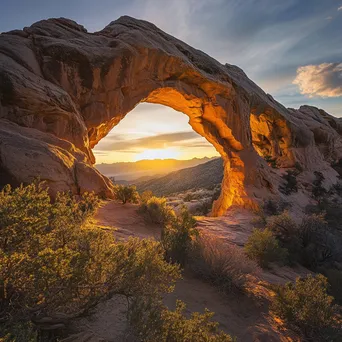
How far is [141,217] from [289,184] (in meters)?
12.2

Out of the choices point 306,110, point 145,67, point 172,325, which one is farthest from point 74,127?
point 306,110

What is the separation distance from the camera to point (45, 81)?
798 cm

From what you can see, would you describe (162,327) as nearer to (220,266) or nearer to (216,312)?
(216,312)

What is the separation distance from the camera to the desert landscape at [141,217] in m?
1.98

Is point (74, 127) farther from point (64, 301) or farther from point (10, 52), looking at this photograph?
point (64, 301)

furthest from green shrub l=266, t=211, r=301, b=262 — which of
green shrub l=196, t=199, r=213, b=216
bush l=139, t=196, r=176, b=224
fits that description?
green shrub l=196, t=199, r=213, b=216

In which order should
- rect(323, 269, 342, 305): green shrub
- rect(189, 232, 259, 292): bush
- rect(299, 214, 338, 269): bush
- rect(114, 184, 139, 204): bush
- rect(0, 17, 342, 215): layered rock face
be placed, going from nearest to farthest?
rect(189, 232, 259, 292): bush, rect(323, 269, 342, 305): green shrub, rect(0, 17, 342, 215): layered rock face, rect(299, 214, 338, 269): bush, rect(114, 184, 139, 204): bush

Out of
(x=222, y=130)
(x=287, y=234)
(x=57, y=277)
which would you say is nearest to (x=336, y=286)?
(x=287, y=234)

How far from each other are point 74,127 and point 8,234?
6.98 m

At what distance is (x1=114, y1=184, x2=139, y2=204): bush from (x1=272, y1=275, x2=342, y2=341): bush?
5.98 metres

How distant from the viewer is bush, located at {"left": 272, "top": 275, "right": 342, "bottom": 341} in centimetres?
320

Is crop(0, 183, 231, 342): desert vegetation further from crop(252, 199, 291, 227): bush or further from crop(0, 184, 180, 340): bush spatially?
crop(252, 199, 291, 227): bush

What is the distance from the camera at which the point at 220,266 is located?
4289mm

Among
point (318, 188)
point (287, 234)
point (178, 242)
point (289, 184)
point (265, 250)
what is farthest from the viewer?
point (318, 188)
